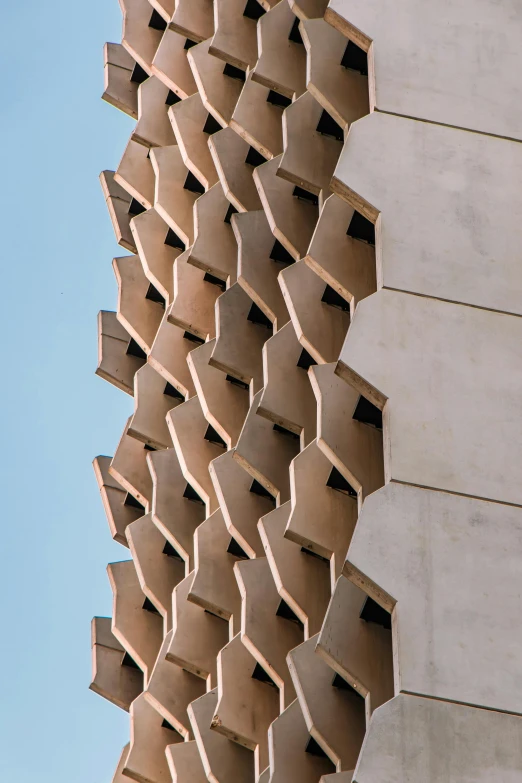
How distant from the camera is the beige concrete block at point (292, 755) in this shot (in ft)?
67.7

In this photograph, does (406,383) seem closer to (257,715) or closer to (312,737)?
(312,737)

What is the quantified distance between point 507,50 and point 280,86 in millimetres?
5205

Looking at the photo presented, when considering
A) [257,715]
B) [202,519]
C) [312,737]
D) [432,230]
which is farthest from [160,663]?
[432,230]

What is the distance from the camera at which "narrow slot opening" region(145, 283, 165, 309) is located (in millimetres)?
33969

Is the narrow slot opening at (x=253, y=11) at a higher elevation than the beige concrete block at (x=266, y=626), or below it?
higher

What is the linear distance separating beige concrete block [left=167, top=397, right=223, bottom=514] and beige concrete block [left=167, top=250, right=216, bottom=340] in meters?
1.35

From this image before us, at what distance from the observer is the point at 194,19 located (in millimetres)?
33656

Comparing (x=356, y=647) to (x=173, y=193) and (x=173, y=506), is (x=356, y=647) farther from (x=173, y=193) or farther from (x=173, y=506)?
(x=173, y=193)

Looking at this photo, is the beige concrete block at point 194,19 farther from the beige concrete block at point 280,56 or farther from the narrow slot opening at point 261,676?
the narrow slot opening at point 261,676

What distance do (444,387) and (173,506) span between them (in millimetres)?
10648

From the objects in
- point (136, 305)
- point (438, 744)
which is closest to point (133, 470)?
point (136, 305)

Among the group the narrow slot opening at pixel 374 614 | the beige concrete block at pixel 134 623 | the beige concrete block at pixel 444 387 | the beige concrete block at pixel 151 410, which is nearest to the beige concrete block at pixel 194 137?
the beige concrete block at pixel 151 410

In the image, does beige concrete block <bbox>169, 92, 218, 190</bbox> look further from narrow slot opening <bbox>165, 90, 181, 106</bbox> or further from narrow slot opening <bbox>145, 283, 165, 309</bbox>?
narrow slot opening <bbox>145, 283, 165, 309</bbox>

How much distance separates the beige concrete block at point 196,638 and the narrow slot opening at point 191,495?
246 centimetres
